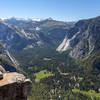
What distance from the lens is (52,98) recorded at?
191625 millimetres

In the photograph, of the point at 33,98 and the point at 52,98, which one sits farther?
the point at 52,98

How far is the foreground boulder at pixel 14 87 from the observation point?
2153 centimetres

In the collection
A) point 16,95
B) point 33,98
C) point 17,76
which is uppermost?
point 17,76

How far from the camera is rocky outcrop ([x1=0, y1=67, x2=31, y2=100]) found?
21.5 metres

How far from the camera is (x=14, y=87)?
22469mm

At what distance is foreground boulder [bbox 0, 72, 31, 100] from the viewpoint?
21.5 m

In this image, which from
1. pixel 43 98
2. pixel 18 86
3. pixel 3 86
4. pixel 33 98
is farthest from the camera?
pixel 43 98

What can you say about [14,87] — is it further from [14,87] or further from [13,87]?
[13,87]

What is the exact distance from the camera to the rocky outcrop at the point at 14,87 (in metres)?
21.5

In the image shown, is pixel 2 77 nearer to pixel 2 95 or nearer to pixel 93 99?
pixel 2 95

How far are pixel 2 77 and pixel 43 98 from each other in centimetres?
17020

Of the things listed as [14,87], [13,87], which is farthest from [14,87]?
[13,87]

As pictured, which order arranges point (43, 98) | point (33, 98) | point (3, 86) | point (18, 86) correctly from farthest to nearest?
point (43, 98)
point (33, 98)
point (18, 86)
point (3, 86)

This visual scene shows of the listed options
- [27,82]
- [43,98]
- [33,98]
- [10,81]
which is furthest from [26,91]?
[43,98]
